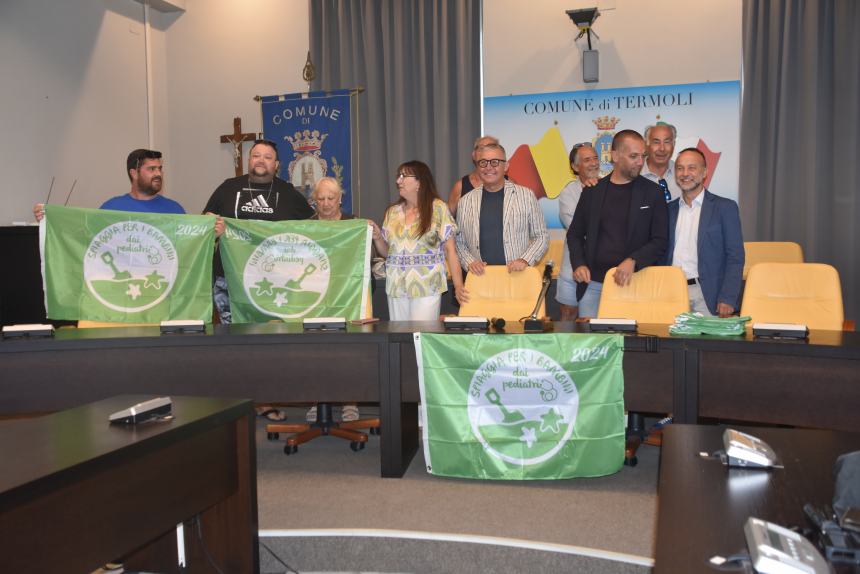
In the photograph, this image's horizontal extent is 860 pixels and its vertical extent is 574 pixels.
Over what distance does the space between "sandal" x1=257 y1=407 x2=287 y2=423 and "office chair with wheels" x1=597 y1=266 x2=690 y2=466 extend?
1851 mm

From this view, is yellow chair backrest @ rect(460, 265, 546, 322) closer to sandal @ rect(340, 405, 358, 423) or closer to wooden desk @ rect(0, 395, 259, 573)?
sandal @ rect(340, 405, 358, 423)

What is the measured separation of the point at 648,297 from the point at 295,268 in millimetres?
1851

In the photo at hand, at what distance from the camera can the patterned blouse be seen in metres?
4.04

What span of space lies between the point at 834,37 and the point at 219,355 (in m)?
5.05

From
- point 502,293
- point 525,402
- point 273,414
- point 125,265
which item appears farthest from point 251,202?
point 525,402

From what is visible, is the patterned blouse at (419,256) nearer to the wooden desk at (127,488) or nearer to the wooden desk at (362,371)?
the wooden desk at (362,371)

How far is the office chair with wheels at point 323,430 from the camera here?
3.75 meters

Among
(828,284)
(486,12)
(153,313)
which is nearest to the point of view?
(828,284)

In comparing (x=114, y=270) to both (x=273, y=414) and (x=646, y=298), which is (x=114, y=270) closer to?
(x=273, y=414)

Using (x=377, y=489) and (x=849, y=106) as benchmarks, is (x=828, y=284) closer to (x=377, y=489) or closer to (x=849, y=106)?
(x=377, y=489)

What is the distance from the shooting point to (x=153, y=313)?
4.05 metres

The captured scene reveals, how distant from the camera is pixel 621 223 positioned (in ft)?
13.3

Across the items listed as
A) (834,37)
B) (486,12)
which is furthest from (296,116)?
(834,37)

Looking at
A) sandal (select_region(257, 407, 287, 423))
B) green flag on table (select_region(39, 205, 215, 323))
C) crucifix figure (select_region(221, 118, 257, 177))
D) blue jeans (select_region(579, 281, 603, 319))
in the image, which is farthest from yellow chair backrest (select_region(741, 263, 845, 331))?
crucifix figure (select_region(221, 118, 257, 177))
